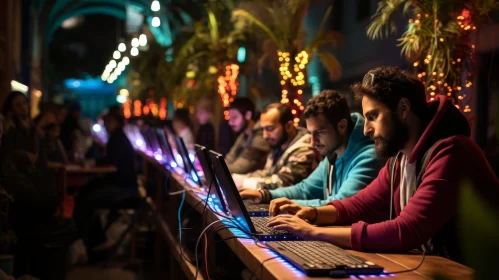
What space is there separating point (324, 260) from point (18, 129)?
17.5ft

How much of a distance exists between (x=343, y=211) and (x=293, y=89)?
569 centimetres

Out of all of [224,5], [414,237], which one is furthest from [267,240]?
[224,5]

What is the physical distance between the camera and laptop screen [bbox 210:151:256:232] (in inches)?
113

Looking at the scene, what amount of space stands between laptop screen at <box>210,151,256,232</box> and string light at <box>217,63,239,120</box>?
28.8 feet

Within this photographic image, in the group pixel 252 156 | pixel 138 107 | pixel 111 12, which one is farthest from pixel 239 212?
pixel 111 12

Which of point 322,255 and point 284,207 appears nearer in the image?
A: point 322,255

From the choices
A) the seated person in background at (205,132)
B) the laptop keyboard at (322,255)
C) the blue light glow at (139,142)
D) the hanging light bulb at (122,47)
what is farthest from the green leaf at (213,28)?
the laptop keyboard at (322,255)

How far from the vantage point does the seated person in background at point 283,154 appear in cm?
515

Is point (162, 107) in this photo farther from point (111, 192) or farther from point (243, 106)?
point (243, 106)

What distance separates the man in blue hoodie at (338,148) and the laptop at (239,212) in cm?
73

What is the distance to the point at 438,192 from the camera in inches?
101

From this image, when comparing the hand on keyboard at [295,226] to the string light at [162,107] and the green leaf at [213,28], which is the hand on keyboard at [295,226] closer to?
the green leaf at [213,28]

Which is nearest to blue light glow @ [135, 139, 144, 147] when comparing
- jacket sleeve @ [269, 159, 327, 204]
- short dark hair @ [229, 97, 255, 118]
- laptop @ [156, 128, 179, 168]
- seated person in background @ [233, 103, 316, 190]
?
short dark hair @ [229, 97, 255, 118]

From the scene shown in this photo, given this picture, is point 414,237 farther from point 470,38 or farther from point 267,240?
point 470,38
